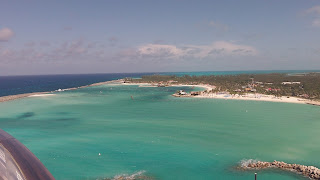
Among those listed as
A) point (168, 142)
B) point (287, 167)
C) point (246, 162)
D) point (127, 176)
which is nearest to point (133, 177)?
point (127, 176)

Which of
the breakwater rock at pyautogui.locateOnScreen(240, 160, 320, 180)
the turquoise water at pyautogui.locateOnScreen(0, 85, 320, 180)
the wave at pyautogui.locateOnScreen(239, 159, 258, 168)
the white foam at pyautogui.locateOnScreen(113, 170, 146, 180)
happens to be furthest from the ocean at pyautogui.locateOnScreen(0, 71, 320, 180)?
the breakwater rock at pyautogui.locateOnScreen(240, 160, 320, 180)

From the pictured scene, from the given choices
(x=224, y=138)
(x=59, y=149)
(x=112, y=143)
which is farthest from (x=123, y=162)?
(x=224, y=138)

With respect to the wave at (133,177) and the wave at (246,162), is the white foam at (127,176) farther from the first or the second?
the wave at (246,162)

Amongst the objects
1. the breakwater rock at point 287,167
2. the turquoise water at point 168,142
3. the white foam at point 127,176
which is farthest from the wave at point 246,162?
the white foam at point 127,176

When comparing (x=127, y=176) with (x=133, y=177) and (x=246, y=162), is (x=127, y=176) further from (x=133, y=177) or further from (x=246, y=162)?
(x=246, y=162)

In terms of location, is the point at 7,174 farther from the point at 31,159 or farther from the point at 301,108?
the point at 301,108

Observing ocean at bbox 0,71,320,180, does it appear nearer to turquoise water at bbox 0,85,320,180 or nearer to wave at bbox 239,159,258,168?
turquoise water at bbox 0,85,320,180
